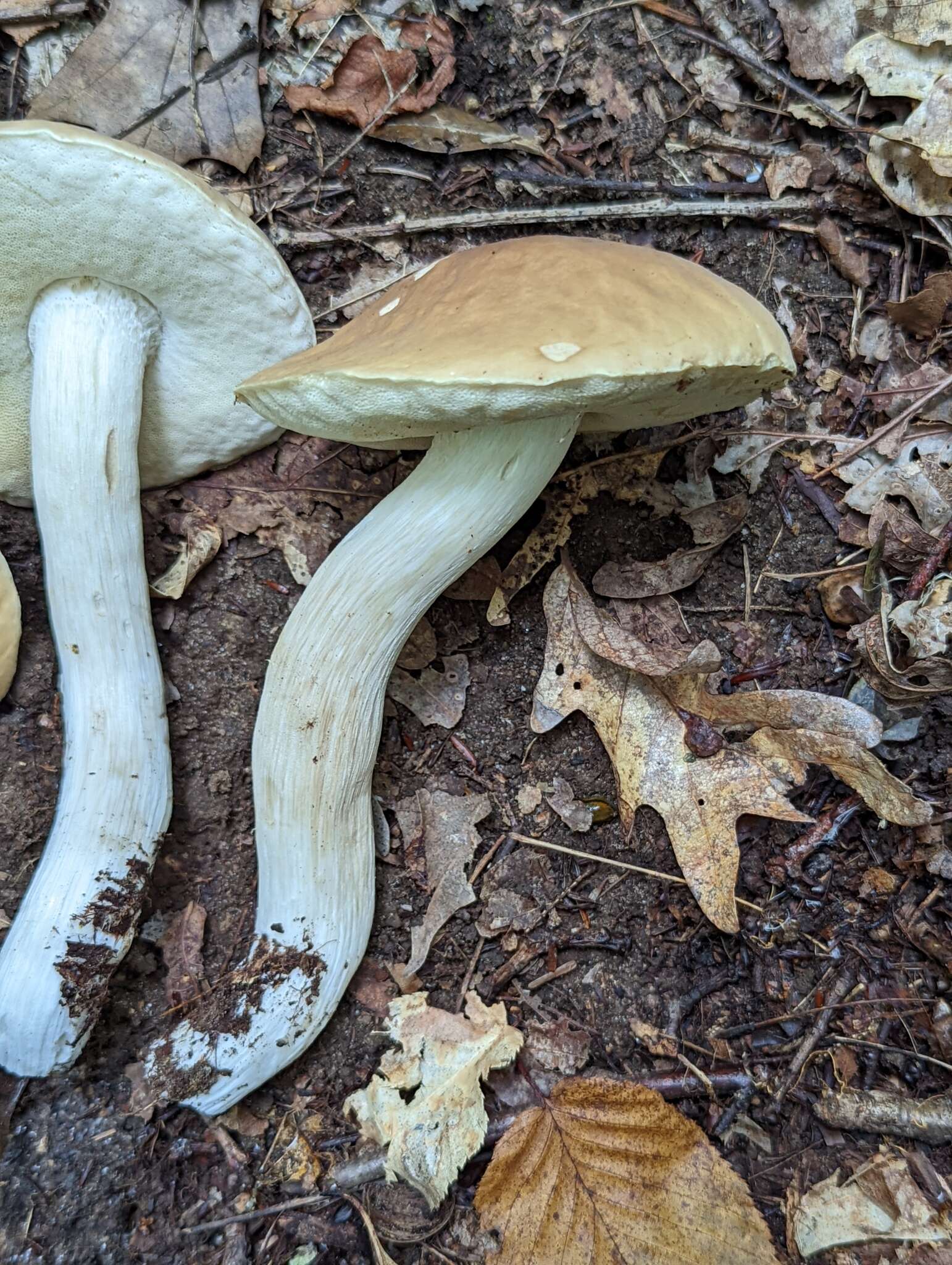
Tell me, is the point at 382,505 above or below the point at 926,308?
below

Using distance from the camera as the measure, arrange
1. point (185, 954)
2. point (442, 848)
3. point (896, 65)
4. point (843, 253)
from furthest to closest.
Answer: point (843, 253), point (896, 65), point (442, 848), point (185, 954)

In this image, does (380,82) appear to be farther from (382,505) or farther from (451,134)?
(382,505)

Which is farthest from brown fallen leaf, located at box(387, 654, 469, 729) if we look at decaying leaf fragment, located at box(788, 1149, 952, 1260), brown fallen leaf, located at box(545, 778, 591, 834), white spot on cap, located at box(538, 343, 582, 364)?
decaying leaf fragment, located at box(788, 1149, 952, 1260)

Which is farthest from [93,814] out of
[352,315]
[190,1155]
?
[352,315]

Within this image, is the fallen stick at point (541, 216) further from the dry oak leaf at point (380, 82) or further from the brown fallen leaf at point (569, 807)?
the brown fallen leaf at point (569, 807)

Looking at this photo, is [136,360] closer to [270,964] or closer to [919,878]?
[270,964]

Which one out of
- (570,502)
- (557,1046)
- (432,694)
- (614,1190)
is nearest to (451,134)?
(570,502)
